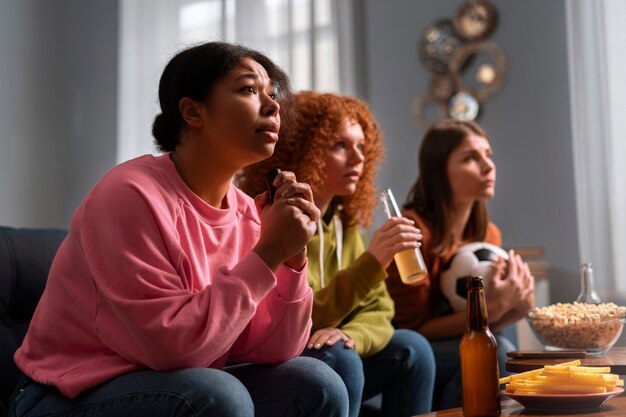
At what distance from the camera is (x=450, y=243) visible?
85.1 inches

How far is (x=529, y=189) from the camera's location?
10.6ft

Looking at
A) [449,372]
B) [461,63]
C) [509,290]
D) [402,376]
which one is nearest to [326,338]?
[402,376]

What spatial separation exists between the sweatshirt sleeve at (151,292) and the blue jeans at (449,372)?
0.95 meters

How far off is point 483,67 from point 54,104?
2.03 metres

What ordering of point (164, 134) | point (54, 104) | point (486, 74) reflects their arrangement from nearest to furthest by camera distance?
point (164, 134)
point (486, 74)
point (54, 104)

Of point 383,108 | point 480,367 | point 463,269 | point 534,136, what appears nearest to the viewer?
point 480,367

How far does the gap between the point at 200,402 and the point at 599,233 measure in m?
2.35

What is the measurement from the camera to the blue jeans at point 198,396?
98 centimetres

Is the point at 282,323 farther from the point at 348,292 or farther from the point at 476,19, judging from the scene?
the point at 476,19

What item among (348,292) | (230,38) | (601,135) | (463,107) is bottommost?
(348,292)

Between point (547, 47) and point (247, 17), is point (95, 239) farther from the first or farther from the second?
point (247, 17)

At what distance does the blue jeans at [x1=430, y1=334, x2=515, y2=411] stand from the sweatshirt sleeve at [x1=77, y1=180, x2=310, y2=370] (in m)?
0.95

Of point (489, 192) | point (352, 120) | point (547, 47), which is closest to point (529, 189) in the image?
point (547, 47)

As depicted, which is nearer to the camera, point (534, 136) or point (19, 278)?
point (19, 278)
